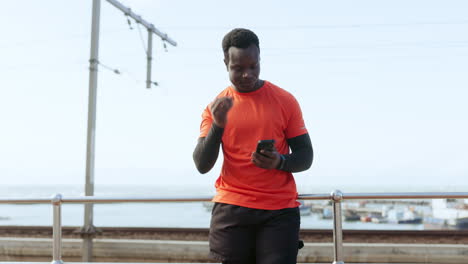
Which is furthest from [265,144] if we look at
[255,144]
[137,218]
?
[137,218]

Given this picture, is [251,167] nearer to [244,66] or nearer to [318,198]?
[244,66]

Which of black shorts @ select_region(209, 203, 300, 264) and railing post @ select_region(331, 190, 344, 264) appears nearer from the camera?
black shorts @ select_region(209, 203, 300, 264)

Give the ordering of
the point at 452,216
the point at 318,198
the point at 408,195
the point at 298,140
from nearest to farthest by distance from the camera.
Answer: the point at 298,140, the point at 318,198, the point at 408,195, the point at 452,216

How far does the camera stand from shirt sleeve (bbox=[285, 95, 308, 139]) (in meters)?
1.94

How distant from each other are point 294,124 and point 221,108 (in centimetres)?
36

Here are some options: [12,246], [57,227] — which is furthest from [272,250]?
[12,246]

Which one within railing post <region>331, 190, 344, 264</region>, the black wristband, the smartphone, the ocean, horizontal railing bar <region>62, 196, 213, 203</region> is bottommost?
the ocean

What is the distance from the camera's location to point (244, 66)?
183 centimetres

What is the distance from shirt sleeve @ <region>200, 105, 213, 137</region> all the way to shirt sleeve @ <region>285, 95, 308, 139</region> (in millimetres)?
319

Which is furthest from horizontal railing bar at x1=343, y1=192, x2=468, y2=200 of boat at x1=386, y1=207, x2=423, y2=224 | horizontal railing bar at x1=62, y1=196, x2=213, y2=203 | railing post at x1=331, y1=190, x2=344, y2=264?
boat at x1=386, y1=207, x2=423, y2=224

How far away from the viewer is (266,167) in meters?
1.76

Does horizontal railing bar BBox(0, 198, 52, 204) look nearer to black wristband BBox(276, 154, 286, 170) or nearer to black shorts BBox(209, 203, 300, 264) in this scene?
black shorts BBox(209, 203, 300, 264)

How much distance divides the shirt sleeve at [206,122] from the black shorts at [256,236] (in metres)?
0.31

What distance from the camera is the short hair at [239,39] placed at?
1847 millimetres
